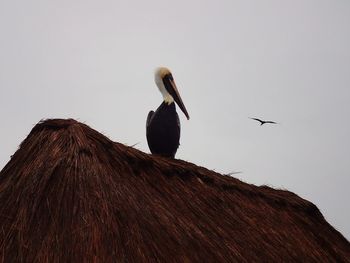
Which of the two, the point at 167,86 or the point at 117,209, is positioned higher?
the point at 167,86

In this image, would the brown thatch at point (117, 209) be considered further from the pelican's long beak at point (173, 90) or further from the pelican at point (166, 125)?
the pelican's long beak at point (173, 90)

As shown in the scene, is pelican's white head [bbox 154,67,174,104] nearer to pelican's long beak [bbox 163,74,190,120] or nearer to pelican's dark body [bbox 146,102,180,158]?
pelican's long beak [bbox 163,74,190,120]

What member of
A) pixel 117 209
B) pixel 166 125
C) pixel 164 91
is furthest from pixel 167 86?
pixel 117 209

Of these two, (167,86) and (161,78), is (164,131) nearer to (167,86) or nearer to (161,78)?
(167,86)

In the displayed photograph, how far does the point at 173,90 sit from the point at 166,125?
0.43 meters

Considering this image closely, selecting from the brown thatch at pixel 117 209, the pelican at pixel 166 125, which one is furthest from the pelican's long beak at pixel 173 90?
the brown thatch at pixel 117 209

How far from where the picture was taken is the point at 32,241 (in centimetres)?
301

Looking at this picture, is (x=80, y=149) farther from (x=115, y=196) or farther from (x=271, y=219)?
(x=271, y=219)

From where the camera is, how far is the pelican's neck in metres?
5.29

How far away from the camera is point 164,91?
540 cm

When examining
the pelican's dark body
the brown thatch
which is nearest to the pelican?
the pelican's dark body

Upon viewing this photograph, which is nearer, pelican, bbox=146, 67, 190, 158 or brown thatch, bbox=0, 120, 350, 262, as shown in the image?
brown thatch, bbox=0, 120, 350, 262

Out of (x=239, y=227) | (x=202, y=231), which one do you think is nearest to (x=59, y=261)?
(x=202, y=231)

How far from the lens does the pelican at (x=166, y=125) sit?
5.14 m
